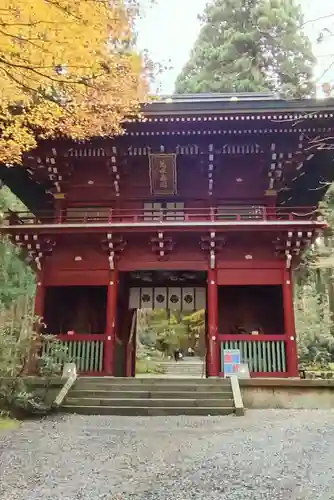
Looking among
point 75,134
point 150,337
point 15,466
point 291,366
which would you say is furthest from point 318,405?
point 150,337

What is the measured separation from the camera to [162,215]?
12.7 metres

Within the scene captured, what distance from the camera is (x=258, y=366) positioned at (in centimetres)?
1187

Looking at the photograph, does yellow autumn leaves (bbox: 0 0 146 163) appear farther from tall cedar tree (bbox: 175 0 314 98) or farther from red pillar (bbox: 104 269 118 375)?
tall cedar tree (bbox: 175 0 314 98)

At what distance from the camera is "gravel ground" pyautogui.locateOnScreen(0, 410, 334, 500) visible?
439 centimetres

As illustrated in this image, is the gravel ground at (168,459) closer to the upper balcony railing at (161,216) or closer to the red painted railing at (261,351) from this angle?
the red painted railing at (261,351)

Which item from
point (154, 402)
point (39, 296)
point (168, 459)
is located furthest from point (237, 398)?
point (39, 296)

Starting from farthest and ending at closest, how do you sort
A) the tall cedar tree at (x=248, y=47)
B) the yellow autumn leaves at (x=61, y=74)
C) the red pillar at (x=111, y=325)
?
the tall cedar tree at (x=248, y=47) < the red pillar at (x=111, y=325) < the yellow autumn leaves at (x=61, y=74)

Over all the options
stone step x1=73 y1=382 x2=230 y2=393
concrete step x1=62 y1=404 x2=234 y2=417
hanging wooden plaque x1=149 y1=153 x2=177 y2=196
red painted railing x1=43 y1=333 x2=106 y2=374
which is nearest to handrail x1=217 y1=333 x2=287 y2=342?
stone step x1=73 y1=382 x2=230 y2=393

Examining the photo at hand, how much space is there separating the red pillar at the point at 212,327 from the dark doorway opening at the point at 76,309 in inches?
157

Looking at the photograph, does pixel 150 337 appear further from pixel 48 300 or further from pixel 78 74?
pixel 78 74

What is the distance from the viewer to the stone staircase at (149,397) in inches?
365

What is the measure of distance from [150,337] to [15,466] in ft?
96.1

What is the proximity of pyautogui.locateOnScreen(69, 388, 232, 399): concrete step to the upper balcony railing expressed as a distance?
14.9 ft

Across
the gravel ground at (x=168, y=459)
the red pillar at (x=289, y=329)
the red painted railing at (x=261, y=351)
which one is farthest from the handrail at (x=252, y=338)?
the gravel ground at (x=168, y=459)
